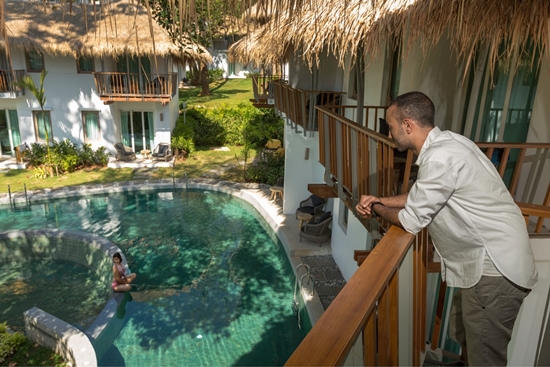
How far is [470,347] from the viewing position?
2.52 meters

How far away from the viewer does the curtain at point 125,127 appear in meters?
19.9

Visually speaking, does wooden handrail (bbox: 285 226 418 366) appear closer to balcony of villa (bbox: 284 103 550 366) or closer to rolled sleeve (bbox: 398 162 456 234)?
balcony of villa (bbox: 284 103 550 366)

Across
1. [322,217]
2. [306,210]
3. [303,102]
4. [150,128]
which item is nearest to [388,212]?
[303,102]

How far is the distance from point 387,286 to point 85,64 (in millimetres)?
20006

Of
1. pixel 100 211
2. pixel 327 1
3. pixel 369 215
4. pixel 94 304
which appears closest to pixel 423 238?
pixel 369 215

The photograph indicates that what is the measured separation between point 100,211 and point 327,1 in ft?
37.0

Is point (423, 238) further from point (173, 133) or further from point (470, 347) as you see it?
point (173, 133)

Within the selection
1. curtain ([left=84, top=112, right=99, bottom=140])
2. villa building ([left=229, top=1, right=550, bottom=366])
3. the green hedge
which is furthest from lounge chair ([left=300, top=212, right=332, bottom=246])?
curtain ([left=84, top=112, right=99, bottom=140])

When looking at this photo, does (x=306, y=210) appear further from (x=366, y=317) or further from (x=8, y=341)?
(x=366, y=317)

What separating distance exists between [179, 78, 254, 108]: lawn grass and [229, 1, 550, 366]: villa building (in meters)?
21.0

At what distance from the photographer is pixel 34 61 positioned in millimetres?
18484

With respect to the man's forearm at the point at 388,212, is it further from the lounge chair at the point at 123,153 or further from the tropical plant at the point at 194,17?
the lounge chair at the point at 123,153

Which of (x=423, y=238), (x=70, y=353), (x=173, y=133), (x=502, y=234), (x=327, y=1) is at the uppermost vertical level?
(x=327, y=1)

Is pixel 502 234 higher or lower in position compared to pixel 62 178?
higher
